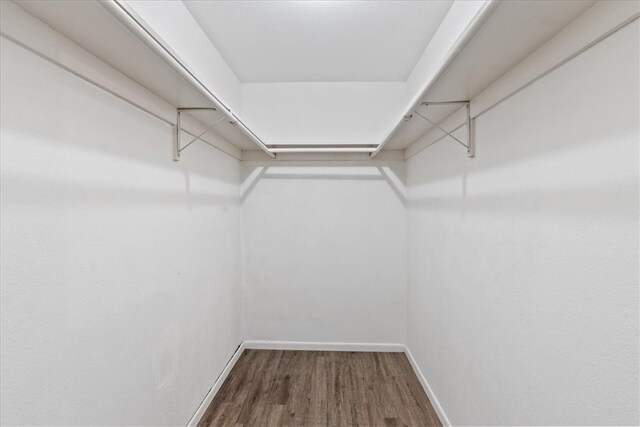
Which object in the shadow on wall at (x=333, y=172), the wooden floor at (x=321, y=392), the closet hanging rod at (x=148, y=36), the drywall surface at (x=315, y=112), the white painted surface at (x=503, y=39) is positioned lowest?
the wooden floor at (x=321, y=392)

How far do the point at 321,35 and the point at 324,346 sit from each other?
9.00 feet

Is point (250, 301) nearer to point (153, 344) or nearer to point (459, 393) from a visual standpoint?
point (153, 344)

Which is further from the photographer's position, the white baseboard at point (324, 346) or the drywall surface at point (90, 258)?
the white baseboard at point (324, 346)

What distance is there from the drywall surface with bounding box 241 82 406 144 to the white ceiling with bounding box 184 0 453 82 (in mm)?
160

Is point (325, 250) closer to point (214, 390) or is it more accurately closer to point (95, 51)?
point (214, 390)

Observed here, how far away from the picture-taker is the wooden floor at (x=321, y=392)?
83.0 inches

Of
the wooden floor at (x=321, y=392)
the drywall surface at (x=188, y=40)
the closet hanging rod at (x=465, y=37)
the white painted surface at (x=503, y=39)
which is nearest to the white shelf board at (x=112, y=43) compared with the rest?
the drywall surface at (x=188, y=40)

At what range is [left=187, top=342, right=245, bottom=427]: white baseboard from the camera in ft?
6.59

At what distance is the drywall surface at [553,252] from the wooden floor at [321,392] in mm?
510

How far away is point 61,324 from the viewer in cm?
104

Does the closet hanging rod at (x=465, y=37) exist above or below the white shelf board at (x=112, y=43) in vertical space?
below

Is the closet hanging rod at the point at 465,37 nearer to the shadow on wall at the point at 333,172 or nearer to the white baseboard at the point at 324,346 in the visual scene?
the shadow on wall at the point at 333,172

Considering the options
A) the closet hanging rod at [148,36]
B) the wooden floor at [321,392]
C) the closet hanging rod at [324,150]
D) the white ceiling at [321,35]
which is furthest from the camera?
the closet hanging rod at [324,150]

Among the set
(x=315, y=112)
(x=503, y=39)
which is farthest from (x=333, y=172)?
(x=503, y=39)
